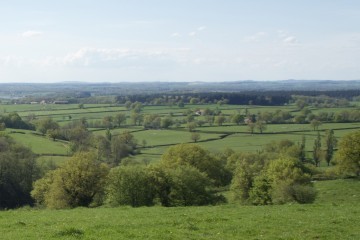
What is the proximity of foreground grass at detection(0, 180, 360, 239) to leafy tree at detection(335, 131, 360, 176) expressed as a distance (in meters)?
40.7

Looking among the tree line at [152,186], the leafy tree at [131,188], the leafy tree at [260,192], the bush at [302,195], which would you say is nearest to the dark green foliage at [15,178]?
the tree line at [152,186]

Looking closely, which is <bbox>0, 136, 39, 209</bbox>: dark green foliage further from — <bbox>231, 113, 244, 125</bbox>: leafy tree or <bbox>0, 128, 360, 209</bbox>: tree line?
<bbox>231, 113, 244, 125</bbox>: leafy tree

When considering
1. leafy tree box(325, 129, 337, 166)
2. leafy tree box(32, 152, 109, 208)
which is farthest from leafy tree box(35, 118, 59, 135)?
leafy tree box(32, 152, 109, 208)

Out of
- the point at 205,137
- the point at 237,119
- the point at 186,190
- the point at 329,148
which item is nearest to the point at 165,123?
Result: the point at 237,119

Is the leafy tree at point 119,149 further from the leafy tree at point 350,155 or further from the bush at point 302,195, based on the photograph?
the bush at point 302,195

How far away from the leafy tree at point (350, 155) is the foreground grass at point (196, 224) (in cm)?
4072

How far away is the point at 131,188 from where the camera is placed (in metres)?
37.8

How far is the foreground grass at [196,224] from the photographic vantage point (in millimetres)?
17891

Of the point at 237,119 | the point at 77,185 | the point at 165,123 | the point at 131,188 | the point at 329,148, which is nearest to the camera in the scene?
the point at 131,188

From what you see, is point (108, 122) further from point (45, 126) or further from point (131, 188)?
point (131, 188)

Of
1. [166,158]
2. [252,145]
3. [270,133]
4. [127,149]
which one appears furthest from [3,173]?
[270,133]

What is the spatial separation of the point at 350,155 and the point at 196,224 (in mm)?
49847

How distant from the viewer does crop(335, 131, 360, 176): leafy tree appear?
6406 cm

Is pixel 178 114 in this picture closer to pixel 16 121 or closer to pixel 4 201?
pixel 16 121
